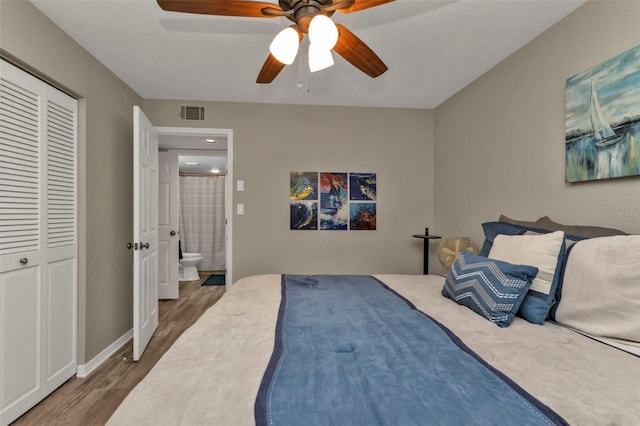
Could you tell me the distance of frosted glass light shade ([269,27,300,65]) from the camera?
1.49 meters

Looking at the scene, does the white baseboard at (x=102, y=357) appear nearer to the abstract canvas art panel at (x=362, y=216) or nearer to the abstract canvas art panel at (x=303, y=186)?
the abstract canvas art panel at (x=303, y=186)

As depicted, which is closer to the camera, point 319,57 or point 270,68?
point 319,57

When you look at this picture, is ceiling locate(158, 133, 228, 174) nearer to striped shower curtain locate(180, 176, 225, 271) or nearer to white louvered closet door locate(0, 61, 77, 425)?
striped shower curtain locate(180, 176, 225, 271)

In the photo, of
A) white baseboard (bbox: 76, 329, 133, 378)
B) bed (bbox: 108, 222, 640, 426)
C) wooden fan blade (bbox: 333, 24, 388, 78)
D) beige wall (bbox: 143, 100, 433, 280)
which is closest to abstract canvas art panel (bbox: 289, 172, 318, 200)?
beige wall (bbox: 143, 100, 433, 280)

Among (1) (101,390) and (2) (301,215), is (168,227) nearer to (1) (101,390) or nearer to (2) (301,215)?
(2) (301,215)

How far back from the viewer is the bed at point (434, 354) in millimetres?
782

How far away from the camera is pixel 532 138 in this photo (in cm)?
223

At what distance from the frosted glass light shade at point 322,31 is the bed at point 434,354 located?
49.1 inches

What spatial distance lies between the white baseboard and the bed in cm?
156

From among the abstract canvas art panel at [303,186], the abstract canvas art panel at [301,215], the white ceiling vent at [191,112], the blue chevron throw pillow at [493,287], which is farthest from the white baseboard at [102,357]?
the blue chevron throw pillow at [493,287]

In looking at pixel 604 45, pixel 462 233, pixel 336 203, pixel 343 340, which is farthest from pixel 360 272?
pixel 604 45

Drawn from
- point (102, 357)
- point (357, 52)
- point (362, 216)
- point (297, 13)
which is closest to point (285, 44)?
point (297, 13)

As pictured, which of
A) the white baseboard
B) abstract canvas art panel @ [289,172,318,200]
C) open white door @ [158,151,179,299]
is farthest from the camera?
open white door @ [158,151,179,299]

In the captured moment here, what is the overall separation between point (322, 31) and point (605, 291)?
1550 millimetres
